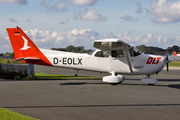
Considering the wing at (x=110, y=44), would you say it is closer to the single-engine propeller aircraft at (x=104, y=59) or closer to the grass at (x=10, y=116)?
the single-engine propeller aircraft at (x=104, y=59)

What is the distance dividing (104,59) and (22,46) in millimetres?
5821

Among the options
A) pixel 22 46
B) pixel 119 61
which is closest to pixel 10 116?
pixel 119 61

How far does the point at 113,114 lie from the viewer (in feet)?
20.3

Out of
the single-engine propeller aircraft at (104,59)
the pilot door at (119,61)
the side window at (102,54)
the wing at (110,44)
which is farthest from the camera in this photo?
the side window at (102,54)

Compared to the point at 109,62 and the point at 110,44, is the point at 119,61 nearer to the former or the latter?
the point at 109,62

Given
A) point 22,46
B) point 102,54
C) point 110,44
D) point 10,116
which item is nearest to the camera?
point 10,116

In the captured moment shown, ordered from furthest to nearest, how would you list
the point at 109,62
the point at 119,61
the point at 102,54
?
the point at 102,54 → the point at 109,62 → the point at 119,61

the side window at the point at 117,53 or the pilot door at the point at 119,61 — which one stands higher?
the side window at the point at 117,53

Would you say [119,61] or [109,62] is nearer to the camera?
[119,61]

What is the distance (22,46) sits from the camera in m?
14.8

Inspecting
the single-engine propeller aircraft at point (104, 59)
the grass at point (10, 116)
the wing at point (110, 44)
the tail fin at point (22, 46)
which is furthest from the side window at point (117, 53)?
the grass at point (10, 116)

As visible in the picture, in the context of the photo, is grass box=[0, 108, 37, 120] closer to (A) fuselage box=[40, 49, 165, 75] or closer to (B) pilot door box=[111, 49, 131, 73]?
(A) fuselage box=[40, 49, 165, 75]

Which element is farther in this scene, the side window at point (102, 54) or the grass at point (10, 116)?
the side window at point (102, 54)

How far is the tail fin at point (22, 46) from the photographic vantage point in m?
14.7
